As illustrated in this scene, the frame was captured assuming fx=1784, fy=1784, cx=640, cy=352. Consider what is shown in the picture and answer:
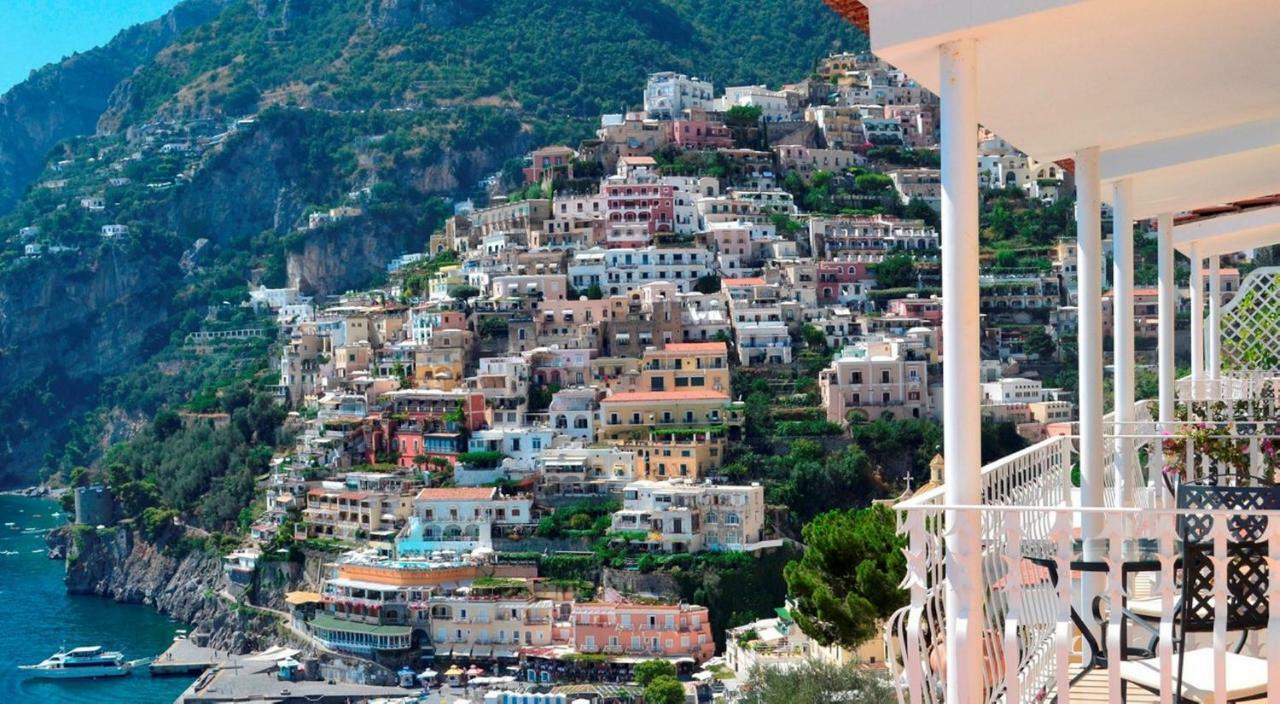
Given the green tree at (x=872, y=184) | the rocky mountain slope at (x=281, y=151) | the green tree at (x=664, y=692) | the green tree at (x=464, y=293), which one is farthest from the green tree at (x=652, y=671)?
the rocky mountain slope at (x=281, y=151)

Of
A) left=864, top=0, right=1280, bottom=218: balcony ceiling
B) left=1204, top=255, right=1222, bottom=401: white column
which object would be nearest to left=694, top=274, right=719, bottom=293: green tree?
left=1204, top=255, right=1222, bottom=401: white column

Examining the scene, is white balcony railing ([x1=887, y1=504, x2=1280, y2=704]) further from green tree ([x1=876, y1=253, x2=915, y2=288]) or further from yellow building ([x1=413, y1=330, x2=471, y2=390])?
green tree ([x1=876, y1=253, x2=915, y2=288])

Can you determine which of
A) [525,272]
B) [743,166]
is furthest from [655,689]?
[743,166]

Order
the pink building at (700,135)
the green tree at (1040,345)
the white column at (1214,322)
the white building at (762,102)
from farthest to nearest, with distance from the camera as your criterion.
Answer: the white building at (762,102), the pink building at (700,135), the green tree at (1040,345), the white column at (1214,322)

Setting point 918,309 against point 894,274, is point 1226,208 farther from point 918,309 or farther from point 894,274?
point 894,274

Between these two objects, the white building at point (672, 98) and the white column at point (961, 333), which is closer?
the white column at point (961, 333)

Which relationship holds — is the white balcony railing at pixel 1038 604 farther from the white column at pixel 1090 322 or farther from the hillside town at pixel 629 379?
the hillside town at pixel 629 379
